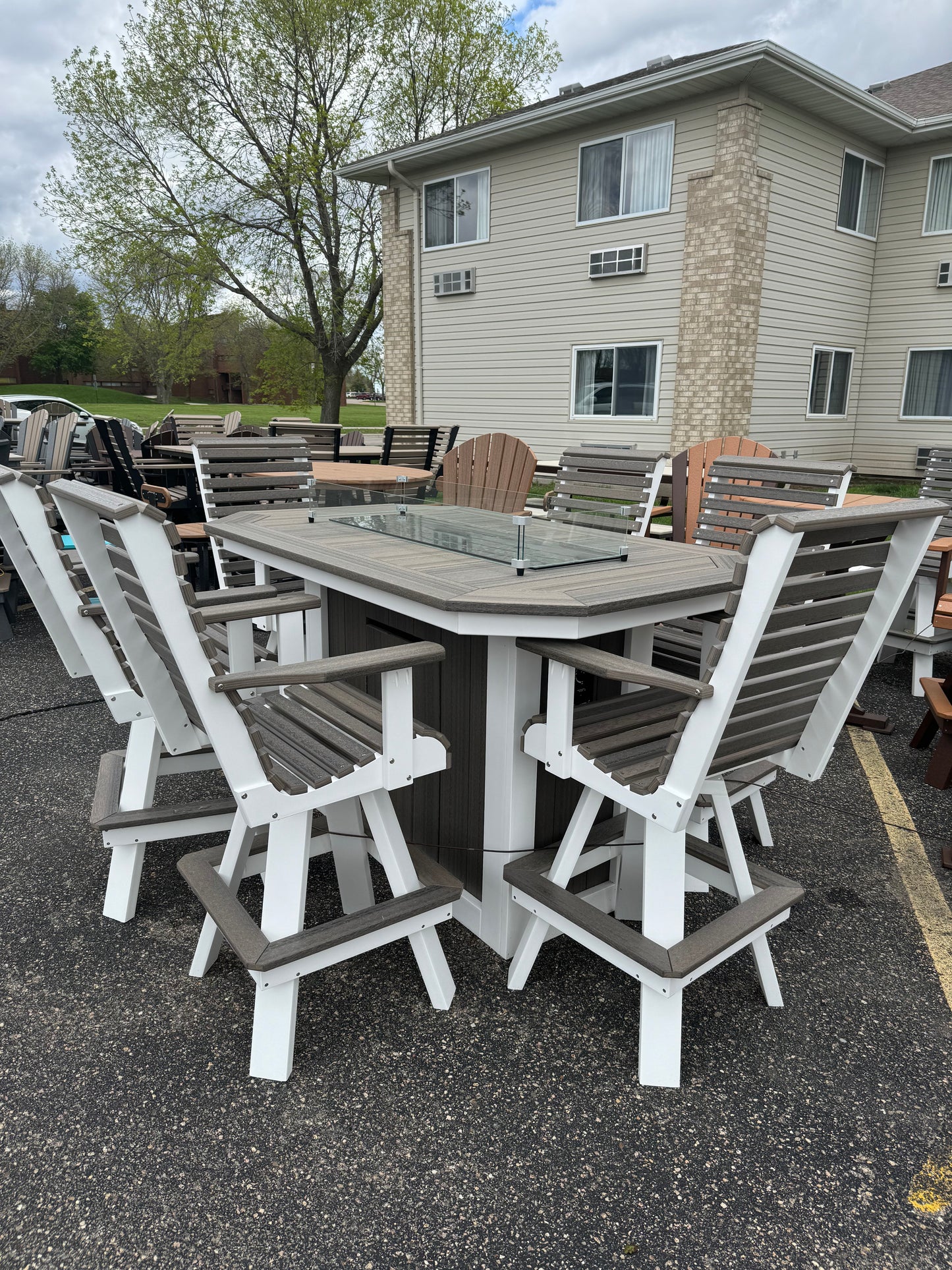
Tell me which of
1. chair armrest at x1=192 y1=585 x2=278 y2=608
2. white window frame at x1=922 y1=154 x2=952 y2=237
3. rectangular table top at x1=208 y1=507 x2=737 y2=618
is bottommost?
chair armrest at x1=192 y1=585 x2=278 y2=608

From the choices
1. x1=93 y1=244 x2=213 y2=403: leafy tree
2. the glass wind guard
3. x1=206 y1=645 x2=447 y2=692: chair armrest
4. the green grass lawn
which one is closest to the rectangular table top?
the glass wind guard

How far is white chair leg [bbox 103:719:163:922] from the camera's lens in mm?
2502

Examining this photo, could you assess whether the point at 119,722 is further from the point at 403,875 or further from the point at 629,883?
the point at 629,883

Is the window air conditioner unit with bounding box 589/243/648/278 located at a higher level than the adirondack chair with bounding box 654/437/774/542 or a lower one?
higher

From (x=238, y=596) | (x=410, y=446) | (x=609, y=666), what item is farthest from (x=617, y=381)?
(x=609, y=666)

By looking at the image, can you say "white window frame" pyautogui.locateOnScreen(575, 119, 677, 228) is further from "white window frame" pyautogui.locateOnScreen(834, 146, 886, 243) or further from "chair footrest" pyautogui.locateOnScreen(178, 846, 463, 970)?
"chair footrest" pyautogui.locateOnScreen(178, 846, 463, 970)

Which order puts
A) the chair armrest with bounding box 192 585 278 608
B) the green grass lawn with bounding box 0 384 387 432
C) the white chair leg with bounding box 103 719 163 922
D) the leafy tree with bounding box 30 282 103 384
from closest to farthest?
the white chair leg with bounding box 103 719 163 922 → the chair armrest with bounding box 192 585 278 608 → the green grass lawn with bounding box 0 384 387 432 → the leafy tree with bounding box 30 282 103 384

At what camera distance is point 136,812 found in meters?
2.45

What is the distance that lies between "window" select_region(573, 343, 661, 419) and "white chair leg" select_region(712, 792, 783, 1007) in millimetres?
9584

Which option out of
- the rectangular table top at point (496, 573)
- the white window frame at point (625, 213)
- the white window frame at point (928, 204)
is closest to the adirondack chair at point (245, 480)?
the rectangular table top at point (496, 573)

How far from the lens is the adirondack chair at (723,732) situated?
5.32 feet

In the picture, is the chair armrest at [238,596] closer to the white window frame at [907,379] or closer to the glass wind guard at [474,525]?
the glass wind guard at [474,525]

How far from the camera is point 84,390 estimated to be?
53.9m

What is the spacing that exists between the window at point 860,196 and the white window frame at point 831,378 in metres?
1.52
